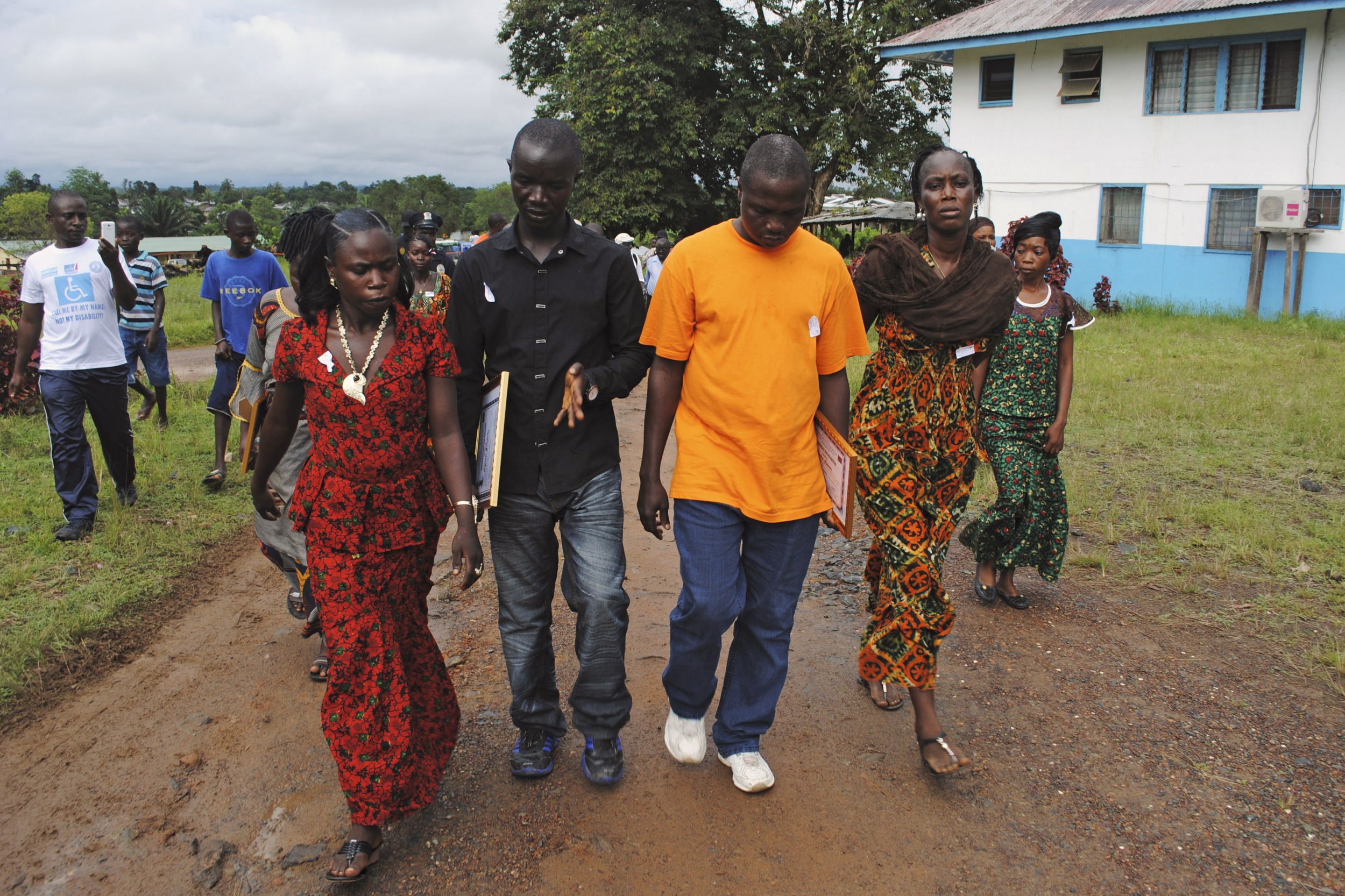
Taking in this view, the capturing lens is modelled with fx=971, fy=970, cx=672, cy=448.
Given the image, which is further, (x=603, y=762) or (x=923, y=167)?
(x=923, y=167)

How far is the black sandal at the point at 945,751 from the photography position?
3.25 meters

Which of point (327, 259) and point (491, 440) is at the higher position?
point (327, 259)

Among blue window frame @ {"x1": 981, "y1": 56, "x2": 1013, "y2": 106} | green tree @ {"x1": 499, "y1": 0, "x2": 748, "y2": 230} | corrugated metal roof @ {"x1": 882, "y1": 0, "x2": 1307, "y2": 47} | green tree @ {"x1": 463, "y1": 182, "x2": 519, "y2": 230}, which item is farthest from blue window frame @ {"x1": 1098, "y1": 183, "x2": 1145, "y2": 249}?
green tree @ {"x1": 463, "y1": 182, "x2": 519, "y2": 230}

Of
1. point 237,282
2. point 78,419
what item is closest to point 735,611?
point 78,419

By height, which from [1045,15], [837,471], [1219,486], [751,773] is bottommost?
[1219,486]

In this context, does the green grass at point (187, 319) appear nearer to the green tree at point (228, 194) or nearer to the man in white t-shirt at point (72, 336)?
the man in white t-shirt at point (72, 336)

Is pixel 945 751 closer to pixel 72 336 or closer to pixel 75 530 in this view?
pixel 75 530

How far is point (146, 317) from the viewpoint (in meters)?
8.74

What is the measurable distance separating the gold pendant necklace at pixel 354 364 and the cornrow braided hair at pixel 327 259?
0.06m

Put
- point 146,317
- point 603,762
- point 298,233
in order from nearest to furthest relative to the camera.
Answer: point 603,762 → point 298,233 → point 146,317

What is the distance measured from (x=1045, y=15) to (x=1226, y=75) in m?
3.70

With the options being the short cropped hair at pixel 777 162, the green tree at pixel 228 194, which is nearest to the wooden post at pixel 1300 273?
the short cropped hair at pixel 777 162

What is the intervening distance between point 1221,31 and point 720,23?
1489 centimetres

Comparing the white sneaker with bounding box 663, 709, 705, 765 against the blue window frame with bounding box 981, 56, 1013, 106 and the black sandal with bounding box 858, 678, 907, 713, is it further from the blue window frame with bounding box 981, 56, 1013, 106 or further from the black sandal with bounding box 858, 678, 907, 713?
the blue window frame with bounding box 981, 56, 1013, 106
